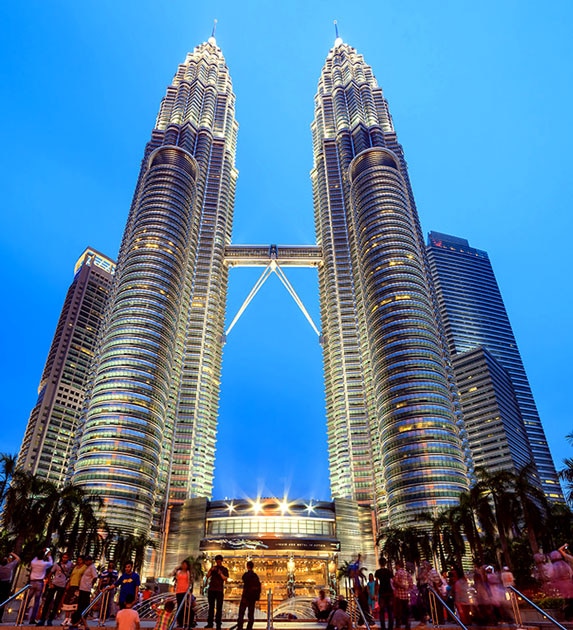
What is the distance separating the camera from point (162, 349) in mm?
135500

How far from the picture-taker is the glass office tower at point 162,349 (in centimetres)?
11650

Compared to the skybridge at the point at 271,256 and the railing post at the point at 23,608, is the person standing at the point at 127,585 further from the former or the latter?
the skybridge at the point at 271,256

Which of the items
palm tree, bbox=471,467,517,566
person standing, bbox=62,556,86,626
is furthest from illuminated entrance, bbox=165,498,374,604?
person standing, bbox=62,556,86,626

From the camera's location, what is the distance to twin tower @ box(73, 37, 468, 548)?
386 feet

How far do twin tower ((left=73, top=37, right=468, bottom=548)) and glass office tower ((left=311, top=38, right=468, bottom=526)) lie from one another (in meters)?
0.38

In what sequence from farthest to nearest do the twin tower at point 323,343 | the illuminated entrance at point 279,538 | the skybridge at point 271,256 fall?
the skybridge at point 271,256 → the twin tower at point 323,343 → the illuminated entrance at point 279,538

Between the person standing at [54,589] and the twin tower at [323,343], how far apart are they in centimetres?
9804

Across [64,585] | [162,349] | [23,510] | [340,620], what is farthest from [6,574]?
[162,349]

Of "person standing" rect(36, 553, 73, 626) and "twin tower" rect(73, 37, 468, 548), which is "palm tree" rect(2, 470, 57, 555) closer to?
"person standing" rect(36, 553, 73, 626)

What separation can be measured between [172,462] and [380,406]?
6158cm

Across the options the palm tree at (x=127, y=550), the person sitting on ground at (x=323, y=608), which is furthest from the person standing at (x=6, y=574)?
the palm tree at (x=127, y=550)

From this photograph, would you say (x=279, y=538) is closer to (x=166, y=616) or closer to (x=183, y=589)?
(x=183, y=589)

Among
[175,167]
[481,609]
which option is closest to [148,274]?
[175,167]

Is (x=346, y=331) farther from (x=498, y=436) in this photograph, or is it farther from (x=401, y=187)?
(x=498, y=436)
